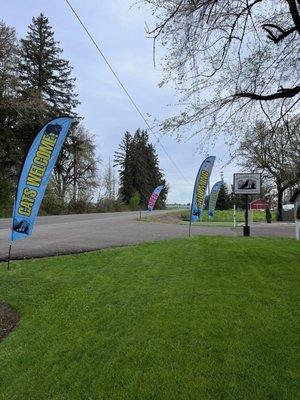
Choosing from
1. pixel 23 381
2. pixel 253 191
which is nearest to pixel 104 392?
pixel 23 381

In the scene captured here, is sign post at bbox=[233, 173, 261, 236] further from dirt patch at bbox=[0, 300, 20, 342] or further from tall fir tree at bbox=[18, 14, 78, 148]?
tall fir tree at bbox=[18, 14, 78, 148]

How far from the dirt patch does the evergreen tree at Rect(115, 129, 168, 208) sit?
90176mm

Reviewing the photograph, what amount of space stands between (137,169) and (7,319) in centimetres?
9630

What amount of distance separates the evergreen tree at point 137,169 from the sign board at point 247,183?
78.4 m

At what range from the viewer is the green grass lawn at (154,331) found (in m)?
4.25

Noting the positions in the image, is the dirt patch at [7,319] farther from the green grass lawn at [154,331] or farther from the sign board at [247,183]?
the sign board at [247,183]

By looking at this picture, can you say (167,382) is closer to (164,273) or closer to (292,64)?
(164,273)

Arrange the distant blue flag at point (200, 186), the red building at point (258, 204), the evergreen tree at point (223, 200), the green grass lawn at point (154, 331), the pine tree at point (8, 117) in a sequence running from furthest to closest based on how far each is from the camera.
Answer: the evergreen tree at point (223, 200) → the red building at point (258, 204) → the pine tree at point (8, 117) → the distant blue flag at point (200, 186) → the green grass lawn at point (154, 331)

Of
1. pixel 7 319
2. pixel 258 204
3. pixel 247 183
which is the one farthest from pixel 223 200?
pixel 7 319

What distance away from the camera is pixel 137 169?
338 feet

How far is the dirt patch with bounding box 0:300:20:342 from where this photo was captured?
6.54 metres

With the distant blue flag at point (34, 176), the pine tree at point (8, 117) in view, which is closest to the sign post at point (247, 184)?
the distant blue flag at point (34, 176)

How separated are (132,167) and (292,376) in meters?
99.6

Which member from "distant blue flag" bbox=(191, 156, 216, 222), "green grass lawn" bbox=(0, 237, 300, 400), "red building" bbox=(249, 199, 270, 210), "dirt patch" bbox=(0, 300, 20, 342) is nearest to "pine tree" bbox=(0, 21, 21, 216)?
"red building" bbox=(249, 199, 270, 210)
